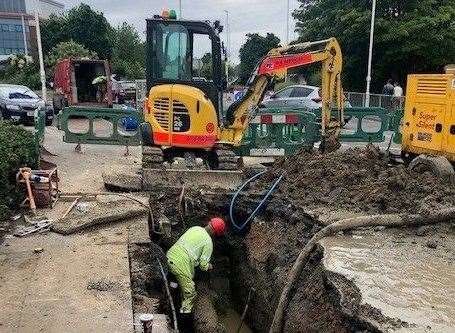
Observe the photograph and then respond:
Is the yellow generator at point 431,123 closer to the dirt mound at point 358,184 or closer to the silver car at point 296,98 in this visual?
the dirt mound at point 358,184

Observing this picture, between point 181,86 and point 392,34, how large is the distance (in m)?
18.1

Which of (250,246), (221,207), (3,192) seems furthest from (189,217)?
(3,192)

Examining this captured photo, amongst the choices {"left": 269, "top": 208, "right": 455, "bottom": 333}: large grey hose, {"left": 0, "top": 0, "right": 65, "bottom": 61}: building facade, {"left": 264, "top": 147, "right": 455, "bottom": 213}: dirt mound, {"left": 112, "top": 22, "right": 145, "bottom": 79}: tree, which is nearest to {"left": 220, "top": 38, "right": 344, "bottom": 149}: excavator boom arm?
{"left": 264, "top": 147, "right": 455, "bottom": 213}: dirt mound

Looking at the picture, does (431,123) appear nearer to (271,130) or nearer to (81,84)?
(271,130)

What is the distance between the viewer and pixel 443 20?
24156 millimetres

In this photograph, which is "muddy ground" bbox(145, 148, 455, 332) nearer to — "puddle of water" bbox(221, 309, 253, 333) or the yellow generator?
"puddle of water" bbox(221, 309, 253, 333)

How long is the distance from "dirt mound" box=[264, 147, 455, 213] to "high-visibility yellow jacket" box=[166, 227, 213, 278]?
170cm

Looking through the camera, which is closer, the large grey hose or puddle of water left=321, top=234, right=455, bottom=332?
puddle of water left=321, top=234, right=455, bottom=332

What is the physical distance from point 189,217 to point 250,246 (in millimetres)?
1278

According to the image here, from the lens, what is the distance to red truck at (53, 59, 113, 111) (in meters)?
20.6

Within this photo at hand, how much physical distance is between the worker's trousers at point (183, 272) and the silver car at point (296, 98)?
1177 cm

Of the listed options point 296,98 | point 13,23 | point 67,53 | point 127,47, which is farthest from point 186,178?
point 13,23

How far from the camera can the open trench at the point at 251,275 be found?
502 centimetres

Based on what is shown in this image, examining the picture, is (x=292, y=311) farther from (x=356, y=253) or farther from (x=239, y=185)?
(x=239, y=185)
